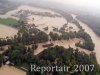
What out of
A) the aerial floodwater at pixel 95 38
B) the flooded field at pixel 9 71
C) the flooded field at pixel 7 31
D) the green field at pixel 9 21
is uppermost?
the green field at pixel 9 21

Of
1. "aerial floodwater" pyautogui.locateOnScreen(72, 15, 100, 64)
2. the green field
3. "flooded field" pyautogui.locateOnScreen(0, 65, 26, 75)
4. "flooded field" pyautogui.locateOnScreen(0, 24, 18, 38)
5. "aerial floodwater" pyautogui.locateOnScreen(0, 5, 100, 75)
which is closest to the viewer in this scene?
"flooded field" pyautogui.locateOnScreen(0, 65, 26, 75)

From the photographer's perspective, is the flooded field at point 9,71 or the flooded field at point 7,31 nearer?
the flooded field at point 9,71

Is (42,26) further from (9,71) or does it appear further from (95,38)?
(9,71)

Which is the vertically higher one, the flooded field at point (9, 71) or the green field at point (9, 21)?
the green field at point (9, 21)

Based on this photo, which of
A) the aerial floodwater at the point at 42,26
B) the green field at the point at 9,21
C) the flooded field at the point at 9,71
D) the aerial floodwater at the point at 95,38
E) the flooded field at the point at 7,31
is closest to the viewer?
the flooded field at the point at 9,71

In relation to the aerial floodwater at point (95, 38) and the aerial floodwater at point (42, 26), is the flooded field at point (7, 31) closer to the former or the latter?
the aerial floodwater at point (42, 26)

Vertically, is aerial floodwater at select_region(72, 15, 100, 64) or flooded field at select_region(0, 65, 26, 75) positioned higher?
aerial floodwater at select_region(72, 15, 100, 64)

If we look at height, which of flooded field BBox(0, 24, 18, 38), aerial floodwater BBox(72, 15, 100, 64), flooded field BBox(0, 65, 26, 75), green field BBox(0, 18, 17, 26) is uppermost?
green field BBox(0, 18, 17, 26)

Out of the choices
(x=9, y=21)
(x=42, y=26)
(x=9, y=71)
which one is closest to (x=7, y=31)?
(x=9, y=21)

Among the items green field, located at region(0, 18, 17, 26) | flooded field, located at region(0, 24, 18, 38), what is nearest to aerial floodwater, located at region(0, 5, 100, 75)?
flooded field, located at region(0, 24, 18, 38)

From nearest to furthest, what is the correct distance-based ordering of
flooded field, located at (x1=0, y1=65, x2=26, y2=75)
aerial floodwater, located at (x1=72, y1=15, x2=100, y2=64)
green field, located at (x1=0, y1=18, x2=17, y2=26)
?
flooded field, located at (x1=0, y1=65, x2=26, y2=75)
aerial floodwater, located at (x1=72, y1=15, x2=100, y2=64)
green field, located at (x1=0, y1=18, x2=17, y2=26)

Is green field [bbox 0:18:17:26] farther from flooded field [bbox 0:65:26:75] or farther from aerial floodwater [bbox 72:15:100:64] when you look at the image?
flooded field [bbox 0:65:26:75]

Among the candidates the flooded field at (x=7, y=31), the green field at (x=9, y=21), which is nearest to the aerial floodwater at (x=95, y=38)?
the flooded field at (x=7, y=31)
